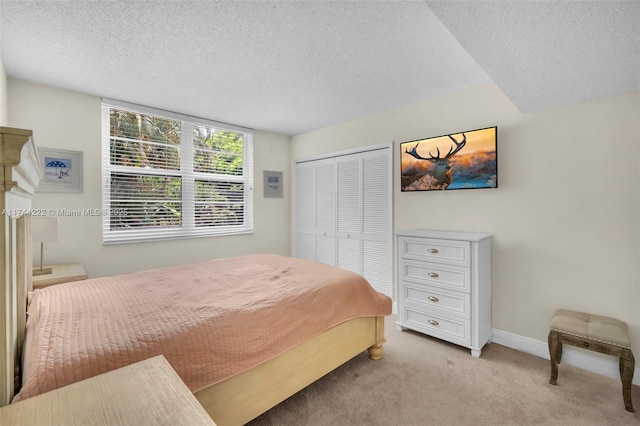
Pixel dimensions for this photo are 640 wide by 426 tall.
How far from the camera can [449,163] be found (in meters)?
2.92

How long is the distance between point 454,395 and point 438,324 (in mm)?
758

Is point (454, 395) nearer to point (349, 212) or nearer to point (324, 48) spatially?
point (349, 212)

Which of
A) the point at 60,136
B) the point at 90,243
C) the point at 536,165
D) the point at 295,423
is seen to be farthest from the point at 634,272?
the point at 60,136

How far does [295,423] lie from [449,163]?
2.56 metres

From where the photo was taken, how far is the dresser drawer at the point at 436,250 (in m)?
2.47

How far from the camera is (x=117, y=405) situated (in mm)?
728

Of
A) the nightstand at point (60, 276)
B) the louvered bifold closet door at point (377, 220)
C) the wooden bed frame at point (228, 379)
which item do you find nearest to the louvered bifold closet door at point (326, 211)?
the louvered bifold closet door at point (377, 220)

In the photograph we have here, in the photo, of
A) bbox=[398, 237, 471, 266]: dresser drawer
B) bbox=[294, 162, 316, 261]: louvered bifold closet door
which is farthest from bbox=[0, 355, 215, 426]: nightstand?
bbox=[294, 162, 316, 261]: louvered bifold closet door

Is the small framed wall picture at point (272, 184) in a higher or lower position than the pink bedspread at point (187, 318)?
higher

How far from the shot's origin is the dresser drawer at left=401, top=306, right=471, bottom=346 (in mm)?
2480

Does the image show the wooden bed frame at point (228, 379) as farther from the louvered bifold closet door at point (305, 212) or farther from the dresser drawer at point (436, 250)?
the louvered bifold closet door at point (305, 212)

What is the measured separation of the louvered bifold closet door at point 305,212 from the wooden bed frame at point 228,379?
226 cm

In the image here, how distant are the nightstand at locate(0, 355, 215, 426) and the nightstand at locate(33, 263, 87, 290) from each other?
6.71ft

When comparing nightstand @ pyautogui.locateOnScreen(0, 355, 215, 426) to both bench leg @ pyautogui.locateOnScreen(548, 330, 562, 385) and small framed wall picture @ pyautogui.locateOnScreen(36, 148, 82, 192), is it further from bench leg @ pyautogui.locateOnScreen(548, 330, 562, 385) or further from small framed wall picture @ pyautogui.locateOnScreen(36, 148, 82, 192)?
small framed wall picture @ pyautogui.locateOnScreen(36, 148, 82, 192)
